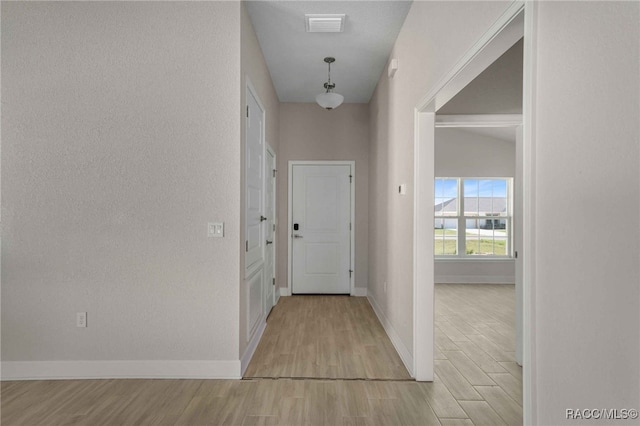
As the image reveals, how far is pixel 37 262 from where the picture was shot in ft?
8.34

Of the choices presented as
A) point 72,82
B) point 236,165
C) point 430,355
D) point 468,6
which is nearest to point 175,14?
point 72,82

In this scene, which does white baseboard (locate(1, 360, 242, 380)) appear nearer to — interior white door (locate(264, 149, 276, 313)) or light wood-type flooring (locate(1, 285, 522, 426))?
light wood-type flooring (locate(1, 285, 522, 426))

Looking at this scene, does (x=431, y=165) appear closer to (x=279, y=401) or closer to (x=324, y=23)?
(x=324, y=23)

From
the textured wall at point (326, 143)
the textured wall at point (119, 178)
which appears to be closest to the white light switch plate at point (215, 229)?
the textured wall at point (119, 178)

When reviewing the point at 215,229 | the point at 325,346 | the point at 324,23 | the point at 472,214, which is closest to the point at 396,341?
→ the point at 325,346

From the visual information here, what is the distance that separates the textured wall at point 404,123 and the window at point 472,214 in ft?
8.11

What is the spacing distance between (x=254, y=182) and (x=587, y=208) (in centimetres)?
263

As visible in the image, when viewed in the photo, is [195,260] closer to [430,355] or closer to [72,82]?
[72,82]

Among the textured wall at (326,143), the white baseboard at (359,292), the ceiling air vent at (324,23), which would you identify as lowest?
the white baseboard at (359,292)

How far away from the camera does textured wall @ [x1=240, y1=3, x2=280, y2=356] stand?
2.63 meters

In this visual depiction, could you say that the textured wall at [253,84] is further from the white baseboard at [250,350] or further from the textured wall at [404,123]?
the textured wall at [404,123]

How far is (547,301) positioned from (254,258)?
2.47m

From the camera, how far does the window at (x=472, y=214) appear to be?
6.42 m

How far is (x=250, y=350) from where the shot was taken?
9.41 feet
